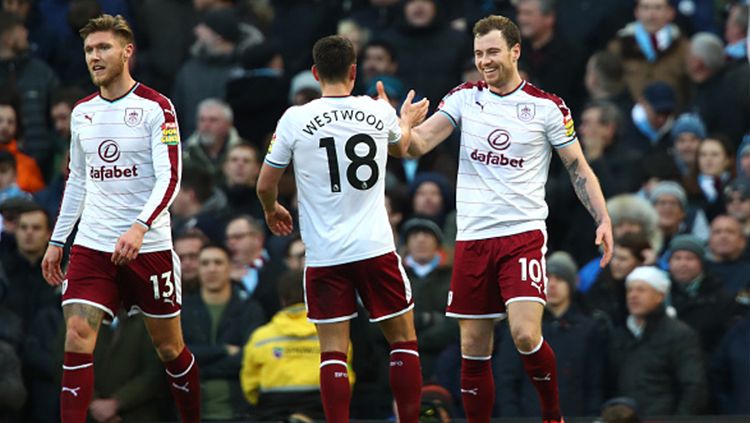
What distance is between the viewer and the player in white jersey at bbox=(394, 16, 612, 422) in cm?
1097

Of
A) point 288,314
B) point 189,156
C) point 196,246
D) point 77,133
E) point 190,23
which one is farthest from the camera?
point 190,23

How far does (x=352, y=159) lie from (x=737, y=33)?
7.68 m

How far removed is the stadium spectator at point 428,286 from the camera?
540 inches

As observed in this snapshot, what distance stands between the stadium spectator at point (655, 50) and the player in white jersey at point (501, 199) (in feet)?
20.4

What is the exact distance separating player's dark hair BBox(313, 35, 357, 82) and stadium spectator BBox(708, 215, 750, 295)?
16.1 feet

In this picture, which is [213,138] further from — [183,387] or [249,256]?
[183,387]

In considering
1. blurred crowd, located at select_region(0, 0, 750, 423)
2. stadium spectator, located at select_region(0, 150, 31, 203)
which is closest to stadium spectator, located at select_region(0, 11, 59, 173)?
blurred crowd, located at select_region(0, 0, 750, 423)

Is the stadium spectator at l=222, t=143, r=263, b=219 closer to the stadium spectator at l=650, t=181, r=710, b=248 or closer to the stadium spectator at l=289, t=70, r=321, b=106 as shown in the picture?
the stadium spectator at l=289, t=70, r=321, b=106

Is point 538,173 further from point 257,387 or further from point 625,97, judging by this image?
point 625,97

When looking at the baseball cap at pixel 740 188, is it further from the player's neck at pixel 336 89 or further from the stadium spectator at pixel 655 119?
the player's neck at pixel 336 89

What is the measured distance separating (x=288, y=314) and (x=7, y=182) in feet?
14.6

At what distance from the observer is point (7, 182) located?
16266 millimetres

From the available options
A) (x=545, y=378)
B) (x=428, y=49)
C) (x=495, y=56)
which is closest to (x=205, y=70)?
(x=428, y=49)

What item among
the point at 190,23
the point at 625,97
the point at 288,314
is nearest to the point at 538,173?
the point at 288,314
